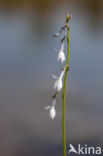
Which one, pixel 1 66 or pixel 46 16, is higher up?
pixel 46 16

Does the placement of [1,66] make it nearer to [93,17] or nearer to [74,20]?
[74,20]

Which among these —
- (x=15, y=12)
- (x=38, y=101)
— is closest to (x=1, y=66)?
(x=38, y=101)

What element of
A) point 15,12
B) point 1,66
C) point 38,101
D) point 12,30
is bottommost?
point 38,101

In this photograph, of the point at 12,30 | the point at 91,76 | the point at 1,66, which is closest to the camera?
the point at 91,76

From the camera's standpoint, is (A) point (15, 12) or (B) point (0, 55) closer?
(B) point (0, 55)

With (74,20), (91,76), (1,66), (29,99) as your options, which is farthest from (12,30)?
(29,99)

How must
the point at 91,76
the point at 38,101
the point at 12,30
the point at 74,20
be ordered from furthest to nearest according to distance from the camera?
1. the point at 74,20
2. the point at 12,30
3. the point at 91,76
4. the point at 38,101
